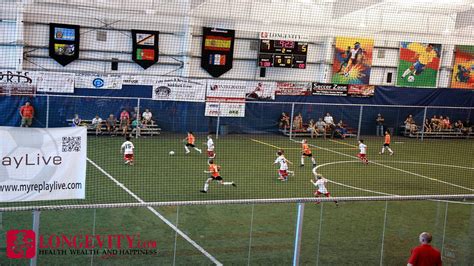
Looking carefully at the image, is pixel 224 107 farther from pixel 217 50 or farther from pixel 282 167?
pixel 282 167

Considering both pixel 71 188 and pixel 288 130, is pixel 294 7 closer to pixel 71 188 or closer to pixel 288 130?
pixel 288 130

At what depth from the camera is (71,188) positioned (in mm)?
9156

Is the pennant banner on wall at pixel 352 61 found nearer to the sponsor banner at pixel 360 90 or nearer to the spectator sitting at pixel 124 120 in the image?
the sponsor banner at pixel 360 90

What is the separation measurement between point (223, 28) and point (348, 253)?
17.9 m

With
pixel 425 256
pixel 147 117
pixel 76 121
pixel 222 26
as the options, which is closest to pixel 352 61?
pixel 222 26

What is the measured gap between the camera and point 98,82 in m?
24.4

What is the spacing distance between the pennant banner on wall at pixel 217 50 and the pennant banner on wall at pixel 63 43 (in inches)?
215

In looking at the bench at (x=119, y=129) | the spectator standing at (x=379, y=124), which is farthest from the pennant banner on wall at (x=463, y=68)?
the bench at (x=119, y=129)

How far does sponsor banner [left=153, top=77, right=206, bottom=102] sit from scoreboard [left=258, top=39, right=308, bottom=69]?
346 cm

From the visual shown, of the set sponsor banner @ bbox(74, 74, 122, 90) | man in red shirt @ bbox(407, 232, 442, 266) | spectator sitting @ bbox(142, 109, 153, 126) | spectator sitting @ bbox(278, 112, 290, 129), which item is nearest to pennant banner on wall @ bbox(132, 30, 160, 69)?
sponsor banner @ bbox(74, 74, 122, 90)

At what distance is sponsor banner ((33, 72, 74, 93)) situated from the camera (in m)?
23.1

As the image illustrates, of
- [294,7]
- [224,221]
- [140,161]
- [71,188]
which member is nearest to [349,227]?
[224,221]

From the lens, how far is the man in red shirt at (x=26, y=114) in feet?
70.8

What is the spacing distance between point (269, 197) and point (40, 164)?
722 centimetres
